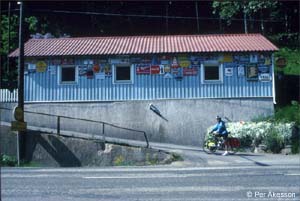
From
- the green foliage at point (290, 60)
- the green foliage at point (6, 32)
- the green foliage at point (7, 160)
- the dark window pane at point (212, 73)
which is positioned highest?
the green foliage at point (6, 32)

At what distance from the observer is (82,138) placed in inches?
912

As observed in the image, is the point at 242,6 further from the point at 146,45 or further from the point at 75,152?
the point at 75,152

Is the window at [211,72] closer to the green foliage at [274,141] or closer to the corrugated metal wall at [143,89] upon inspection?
the corrugated metal wall at [143,89]

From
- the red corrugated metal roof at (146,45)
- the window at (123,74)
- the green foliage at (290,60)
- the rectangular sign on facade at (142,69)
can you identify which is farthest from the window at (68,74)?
the green foliage at (290,60)

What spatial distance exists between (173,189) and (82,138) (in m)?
12.6

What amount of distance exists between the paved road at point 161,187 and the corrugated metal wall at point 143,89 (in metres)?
12.1

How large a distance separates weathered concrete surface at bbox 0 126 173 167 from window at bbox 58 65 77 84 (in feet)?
14.1

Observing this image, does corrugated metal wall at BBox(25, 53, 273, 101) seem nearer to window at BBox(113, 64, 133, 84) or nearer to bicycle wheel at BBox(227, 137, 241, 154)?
window at BBox(113, 64, 133, 84)

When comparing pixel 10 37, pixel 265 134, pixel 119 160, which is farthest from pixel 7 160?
pixel 10 37

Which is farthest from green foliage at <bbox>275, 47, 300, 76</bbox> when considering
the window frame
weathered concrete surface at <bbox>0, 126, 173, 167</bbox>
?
weathered concrete surface at <bbox>0, 126, 173, 167</bbox>

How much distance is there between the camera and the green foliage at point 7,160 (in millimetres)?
23023

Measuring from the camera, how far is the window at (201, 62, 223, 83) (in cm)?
2678

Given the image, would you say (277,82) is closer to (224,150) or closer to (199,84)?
(199,84)

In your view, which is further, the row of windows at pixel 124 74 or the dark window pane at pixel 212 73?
the dark window pane at pixel 212 73
